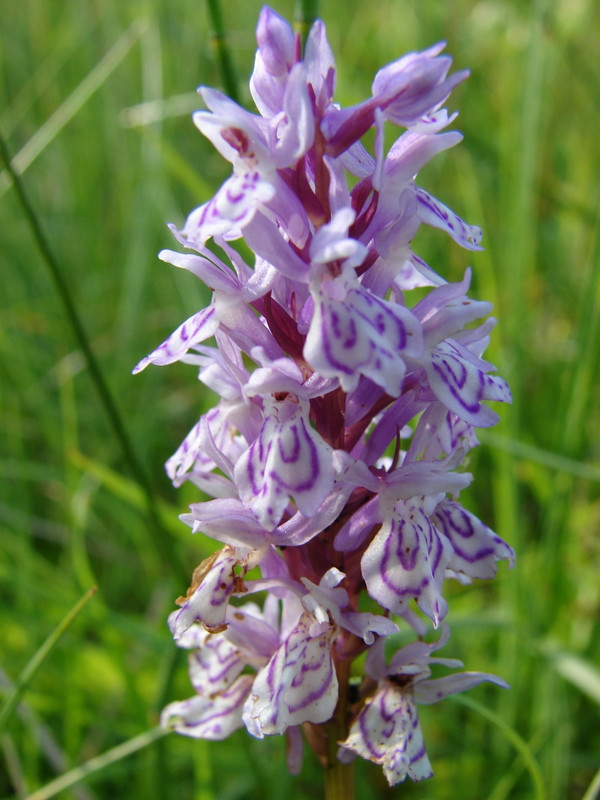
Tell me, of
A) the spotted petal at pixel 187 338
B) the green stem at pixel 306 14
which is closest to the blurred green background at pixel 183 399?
the green stem at pixel 306 14

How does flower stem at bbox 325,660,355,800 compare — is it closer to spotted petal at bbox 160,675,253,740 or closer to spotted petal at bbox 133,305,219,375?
spotted petal at bbox 160,675,253,740

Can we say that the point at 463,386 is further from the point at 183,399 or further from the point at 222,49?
the point at 183,399

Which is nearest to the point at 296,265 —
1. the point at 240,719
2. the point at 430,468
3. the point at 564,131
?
the point at 430,468

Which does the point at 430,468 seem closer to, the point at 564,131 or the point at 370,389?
the point at 370,389

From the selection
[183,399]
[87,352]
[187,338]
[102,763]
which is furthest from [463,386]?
[183,399]

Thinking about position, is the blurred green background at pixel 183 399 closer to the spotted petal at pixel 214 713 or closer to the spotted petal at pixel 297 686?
the spotted petal at pixel 214 713

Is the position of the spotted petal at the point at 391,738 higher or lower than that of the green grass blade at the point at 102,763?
higher
